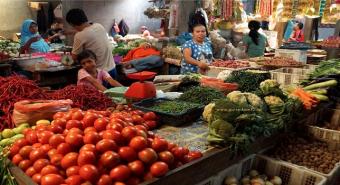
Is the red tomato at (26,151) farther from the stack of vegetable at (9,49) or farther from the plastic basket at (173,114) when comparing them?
the stack of vegetable at (9,49)

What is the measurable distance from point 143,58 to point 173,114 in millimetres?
5184

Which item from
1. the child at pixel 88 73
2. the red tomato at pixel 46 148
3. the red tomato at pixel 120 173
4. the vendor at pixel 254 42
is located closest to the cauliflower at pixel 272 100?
the red tomato at pixel 120 173

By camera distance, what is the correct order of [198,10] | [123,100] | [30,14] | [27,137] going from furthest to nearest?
[30,14] → [198,10] → [123,100] → [27,137]

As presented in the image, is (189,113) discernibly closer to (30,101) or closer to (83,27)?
(30,101)

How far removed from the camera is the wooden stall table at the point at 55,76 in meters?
6.32

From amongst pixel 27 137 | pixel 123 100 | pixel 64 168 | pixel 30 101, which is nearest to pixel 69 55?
pixel 123 100

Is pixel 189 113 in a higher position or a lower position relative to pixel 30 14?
lower

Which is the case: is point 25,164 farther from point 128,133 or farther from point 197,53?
point 197,53

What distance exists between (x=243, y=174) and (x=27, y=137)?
1.98 m

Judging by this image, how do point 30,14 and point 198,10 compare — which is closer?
point 198,10

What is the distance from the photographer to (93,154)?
177 centimetres

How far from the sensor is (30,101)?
2.79 meters

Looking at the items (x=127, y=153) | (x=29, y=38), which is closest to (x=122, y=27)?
(x=29, y=38)

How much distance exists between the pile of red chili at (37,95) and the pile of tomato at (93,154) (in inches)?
36.1
